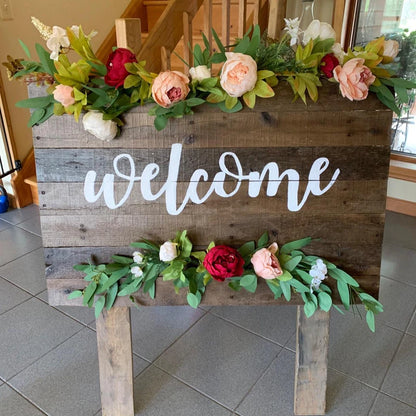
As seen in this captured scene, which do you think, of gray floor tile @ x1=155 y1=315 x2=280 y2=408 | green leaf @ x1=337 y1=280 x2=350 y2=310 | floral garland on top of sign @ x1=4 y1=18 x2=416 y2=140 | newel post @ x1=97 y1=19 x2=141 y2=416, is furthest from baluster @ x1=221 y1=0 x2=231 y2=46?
green leaf @ x1=337 y1=280 x2=350 y2=310

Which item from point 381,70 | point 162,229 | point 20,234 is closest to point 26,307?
point 20,234

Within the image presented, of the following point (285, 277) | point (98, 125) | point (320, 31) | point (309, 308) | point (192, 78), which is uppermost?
point (320, 31)

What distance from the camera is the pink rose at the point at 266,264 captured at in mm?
1141

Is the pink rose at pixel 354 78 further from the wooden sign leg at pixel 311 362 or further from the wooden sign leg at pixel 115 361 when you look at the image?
the wooden sign leg at pixel 115 361

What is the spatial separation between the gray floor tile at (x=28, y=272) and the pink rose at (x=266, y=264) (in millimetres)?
1452

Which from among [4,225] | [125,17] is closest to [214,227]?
[4,225]

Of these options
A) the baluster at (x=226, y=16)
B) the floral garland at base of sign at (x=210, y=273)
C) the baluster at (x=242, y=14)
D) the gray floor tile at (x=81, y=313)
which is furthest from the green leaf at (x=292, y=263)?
the baluster at (x=226, y=16)

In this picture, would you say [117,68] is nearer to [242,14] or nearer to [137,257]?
[137,257]

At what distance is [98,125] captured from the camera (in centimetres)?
106

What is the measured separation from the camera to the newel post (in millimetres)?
1297

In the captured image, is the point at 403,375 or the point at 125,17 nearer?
the point at 403,375

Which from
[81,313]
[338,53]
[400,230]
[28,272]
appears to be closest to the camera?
[338,53]

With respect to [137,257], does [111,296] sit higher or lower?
lower

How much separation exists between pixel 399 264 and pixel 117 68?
199 centimetres
